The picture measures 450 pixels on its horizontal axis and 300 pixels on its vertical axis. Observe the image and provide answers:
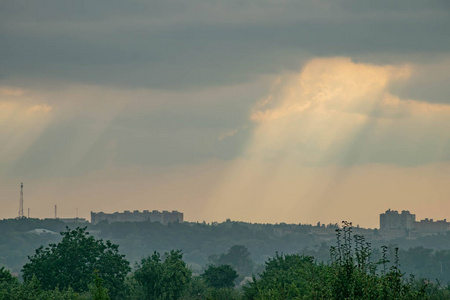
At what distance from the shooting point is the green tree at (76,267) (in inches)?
3829

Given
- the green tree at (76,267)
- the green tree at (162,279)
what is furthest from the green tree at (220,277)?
the green tree at (76,267)

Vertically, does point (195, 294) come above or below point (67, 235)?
below

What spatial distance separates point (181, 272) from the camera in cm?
10412

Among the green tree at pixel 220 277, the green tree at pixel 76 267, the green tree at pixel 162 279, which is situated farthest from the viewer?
the green tree at pixel 220 277

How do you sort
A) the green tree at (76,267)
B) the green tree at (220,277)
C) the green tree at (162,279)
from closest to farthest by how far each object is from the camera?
1. the green tree at (76,267)
2. the green tree at (162,279)
3. the green tree at (220,277)

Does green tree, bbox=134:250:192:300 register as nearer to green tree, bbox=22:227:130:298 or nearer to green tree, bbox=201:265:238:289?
green tree, bbox=22:227:130:298

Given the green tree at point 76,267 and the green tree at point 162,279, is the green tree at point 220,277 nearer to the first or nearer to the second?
the green tree at point 162,279

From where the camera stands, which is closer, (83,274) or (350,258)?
(350,258)

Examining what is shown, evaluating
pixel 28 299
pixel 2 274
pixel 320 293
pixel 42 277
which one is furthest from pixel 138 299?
pixel 320 293

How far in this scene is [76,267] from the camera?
98.4m

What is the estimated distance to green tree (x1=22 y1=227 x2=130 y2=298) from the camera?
9725cm

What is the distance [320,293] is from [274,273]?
60.1 m

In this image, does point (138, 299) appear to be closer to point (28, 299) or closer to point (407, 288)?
point (28, 299)

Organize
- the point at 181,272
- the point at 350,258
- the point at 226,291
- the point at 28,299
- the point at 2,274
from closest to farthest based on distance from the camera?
the point at 350,258 < the point at 28,299 < the point at 2,274 < the point at 181,272 < the point at 226,291
